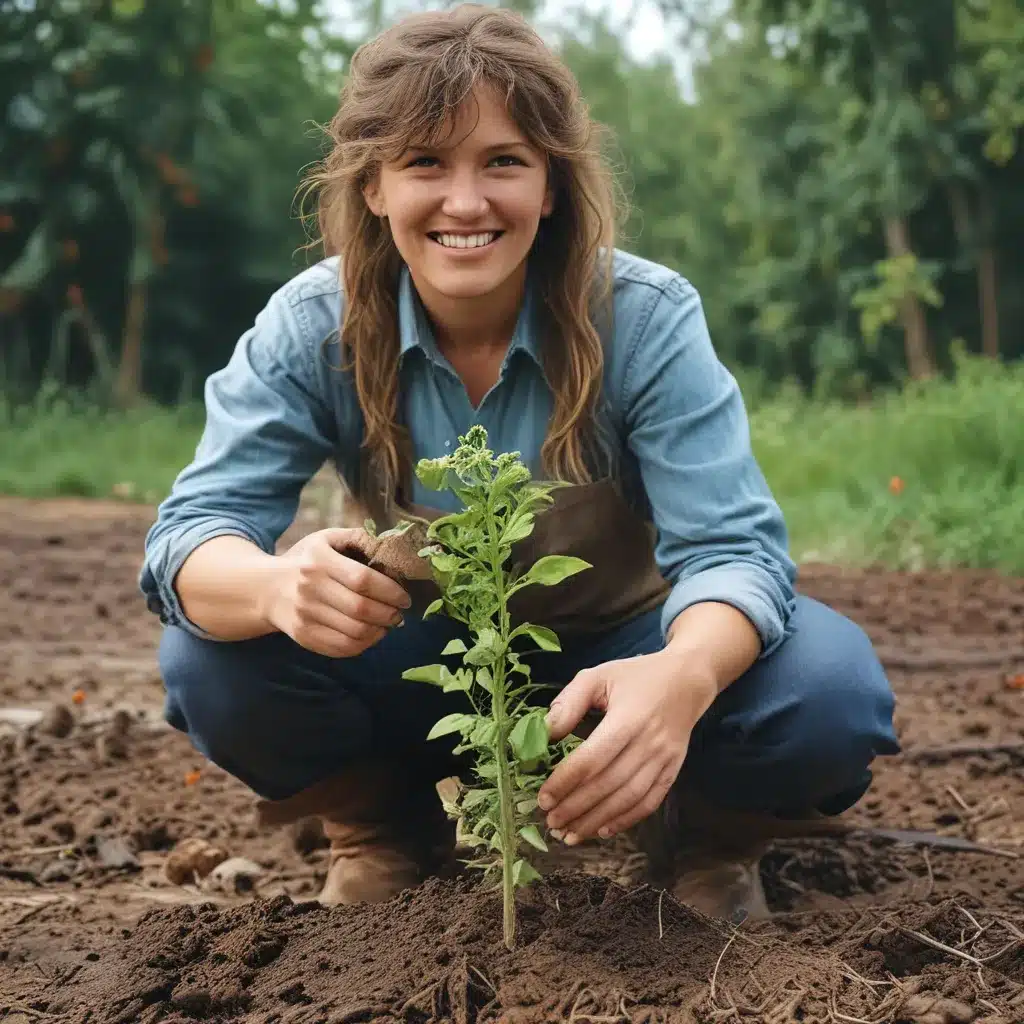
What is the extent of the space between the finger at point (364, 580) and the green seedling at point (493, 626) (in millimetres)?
94

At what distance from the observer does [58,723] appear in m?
3.71

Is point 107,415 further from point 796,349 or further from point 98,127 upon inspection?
point 796,349

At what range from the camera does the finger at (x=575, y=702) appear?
1812 millimetres

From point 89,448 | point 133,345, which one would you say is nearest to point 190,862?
point 89,448

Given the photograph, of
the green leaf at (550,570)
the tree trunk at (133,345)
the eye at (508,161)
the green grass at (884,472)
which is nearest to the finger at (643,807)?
the green leaf at (550,570)

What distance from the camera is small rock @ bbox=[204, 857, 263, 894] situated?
9.00 feet

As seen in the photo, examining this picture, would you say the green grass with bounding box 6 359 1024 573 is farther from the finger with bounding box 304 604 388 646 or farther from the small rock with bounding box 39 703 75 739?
the finger with bounding box 304 604 388 646

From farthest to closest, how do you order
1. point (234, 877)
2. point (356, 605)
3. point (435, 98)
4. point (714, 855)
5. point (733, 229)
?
point (733, 229) < point (234, 877) < point (714, 855) < point (435, 98) < point (356, 605)

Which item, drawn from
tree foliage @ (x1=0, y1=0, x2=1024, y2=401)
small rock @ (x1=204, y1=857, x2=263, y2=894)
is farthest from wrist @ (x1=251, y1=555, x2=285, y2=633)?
tree foliage @ (x1=0, y1=0, x2=1024, y2=401)

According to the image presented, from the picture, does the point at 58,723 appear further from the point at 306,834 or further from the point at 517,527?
the point at 517,527

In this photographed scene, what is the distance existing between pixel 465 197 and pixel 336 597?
2.21 ft

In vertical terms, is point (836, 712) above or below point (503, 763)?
below

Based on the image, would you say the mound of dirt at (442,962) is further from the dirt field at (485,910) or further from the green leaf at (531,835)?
the green leaf at (531,835)

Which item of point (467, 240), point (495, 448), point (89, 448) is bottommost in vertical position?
point (89, 448)
